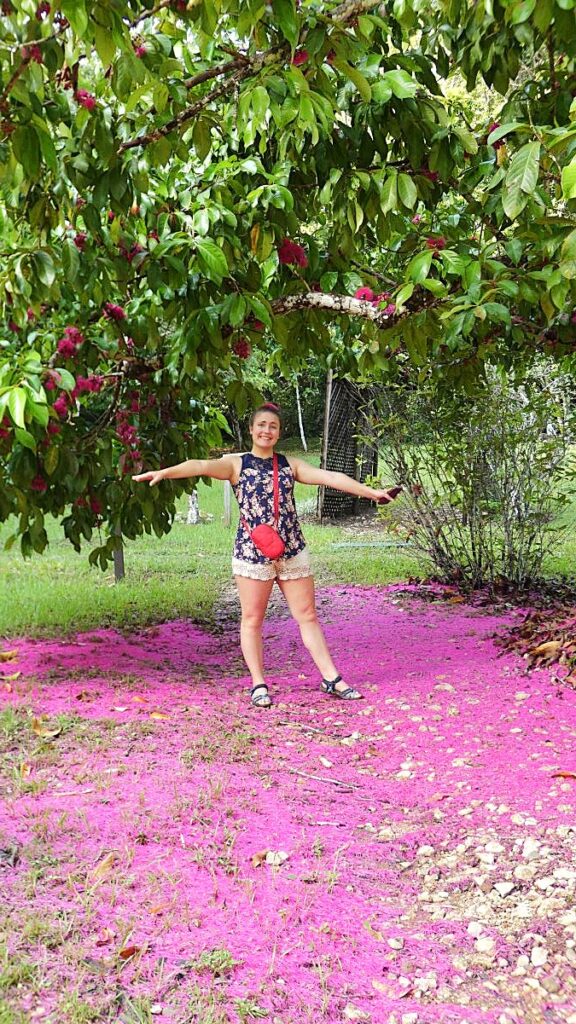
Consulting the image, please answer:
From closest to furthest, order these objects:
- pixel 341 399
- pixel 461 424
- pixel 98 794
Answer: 1. pixel 98 794
2. pixel 461 424
3. pixel 341 399

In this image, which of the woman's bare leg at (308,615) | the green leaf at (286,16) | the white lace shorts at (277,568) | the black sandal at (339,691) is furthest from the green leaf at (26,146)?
the black sandal at (339,691)

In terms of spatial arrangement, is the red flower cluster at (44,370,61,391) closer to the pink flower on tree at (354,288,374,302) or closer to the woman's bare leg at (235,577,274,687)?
the woman's bare leg at (235,577,274,687)

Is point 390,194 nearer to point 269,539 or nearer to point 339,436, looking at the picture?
point 269,539

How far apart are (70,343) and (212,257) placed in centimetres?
127

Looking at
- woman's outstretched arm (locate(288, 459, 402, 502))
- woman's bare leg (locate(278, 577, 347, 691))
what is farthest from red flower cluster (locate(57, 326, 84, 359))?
woman's bare leg (locate(278, 577, 347, 691))

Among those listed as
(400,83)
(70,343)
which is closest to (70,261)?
(70,343)

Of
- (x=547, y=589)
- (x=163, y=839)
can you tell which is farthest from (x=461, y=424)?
(x=163, y=839)

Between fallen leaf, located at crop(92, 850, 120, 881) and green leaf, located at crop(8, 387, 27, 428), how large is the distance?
1524mm

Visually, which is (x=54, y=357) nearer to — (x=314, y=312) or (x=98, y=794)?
(x=314, y=312)

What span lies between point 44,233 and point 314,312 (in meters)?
1.43

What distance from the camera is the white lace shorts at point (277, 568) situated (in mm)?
4449

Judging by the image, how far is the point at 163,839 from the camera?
288cm

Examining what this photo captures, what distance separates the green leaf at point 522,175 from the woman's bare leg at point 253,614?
Result: 2.43 meters

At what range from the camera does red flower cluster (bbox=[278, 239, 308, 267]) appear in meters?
4.32
